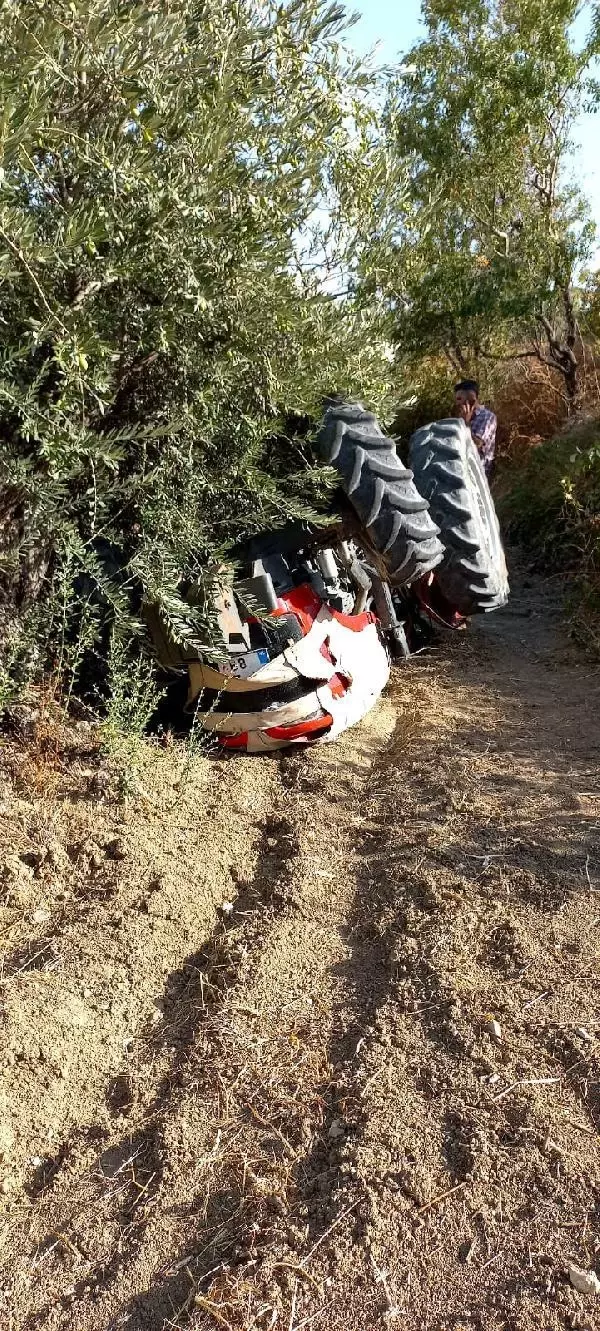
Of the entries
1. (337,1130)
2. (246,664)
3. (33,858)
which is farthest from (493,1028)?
(246,664)

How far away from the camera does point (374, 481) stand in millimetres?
3615

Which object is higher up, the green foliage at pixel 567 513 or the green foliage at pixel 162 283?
the green foliage at pixel 162 283

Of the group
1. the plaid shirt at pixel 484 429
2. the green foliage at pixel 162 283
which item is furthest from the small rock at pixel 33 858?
the plaid shirt at pixel 484 429

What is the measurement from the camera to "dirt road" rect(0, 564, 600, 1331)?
184cm

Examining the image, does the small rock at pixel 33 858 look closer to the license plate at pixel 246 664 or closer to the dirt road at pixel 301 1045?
the dirt road at pixel 301 1045

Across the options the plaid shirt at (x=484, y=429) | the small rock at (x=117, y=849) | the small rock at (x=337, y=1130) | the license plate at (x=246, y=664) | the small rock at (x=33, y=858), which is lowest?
the small rock at (x=337, y=1130)

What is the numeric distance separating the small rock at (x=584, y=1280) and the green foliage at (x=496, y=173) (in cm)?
766

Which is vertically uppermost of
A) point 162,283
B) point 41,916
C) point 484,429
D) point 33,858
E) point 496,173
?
point 496,173

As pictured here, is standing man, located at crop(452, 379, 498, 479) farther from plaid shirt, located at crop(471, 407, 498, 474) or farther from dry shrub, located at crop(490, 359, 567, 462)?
dry shrub, located at crop(490, 359, 567, 462)

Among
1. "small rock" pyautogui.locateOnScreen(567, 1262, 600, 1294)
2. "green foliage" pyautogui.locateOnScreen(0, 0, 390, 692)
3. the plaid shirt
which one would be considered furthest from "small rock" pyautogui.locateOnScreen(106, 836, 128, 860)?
the plaid shirt

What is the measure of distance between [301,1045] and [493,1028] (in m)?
0.50

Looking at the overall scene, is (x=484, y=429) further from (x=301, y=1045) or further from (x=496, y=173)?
(x=301, y=1045)

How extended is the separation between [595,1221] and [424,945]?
883 millimetres

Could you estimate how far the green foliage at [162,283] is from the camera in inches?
102
